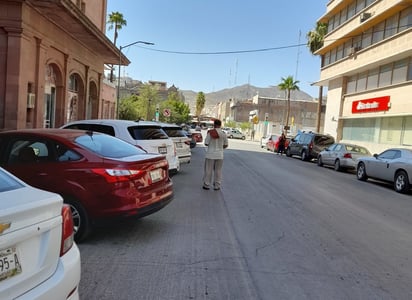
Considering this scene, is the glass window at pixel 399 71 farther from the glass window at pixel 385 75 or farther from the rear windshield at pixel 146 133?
the rear windshield at pixel 146 133

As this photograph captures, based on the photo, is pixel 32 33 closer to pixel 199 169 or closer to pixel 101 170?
pixel 199 169

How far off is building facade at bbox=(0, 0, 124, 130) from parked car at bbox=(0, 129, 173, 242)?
8435 mm

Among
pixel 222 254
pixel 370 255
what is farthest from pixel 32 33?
pixel 370 255

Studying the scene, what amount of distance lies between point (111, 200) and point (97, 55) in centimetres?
2005

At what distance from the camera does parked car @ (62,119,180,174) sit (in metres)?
8.85

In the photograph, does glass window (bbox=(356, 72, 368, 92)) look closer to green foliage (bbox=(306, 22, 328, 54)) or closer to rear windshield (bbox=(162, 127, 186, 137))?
green foliage (bbox=(306, 22, 328, 54))

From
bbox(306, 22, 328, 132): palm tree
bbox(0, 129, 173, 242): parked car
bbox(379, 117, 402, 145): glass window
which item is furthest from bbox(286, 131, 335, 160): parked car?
bbox(0, 129, 173, 242): parked car

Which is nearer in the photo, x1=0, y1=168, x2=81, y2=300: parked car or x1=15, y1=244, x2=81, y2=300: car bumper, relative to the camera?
x1=0, y1=168, x2=81, y2=300: parked car

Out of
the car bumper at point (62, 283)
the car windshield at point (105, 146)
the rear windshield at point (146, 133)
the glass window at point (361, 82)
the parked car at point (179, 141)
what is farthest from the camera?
the glass window at point (361, 82)

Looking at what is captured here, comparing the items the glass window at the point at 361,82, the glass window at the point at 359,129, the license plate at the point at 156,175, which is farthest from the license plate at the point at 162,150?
the glass window at the point at 361,82

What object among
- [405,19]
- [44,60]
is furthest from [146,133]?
[405,19]

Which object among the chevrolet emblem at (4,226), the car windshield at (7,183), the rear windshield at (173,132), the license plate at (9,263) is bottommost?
the license plate at (9,263)

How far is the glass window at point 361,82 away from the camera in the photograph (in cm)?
2928

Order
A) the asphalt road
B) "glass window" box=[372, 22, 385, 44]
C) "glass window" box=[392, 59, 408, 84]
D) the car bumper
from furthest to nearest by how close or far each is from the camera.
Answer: "glass window" box=[372, 22, 385, 44] → "glass window" box=[392, 59, 408, 84] → the asphalt road → the car bumper
